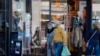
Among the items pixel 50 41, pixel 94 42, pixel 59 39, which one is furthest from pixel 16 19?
pixel 94 42

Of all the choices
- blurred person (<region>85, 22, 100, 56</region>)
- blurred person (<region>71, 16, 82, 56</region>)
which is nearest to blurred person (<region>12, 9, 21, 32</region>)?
blurred person (<region>71, 16, 82, 56</region>)

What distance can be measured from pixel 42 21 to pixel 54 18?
1.43 feet

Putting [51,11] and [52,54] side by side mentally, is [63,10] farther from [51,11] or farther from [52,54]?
[52,54]

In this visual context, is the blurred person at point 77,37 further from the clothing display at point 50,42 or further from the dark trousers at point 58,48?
the dark trousers at point 58,48

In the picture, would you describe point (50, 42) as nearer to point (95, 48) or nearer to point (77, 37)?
point (77, 37)

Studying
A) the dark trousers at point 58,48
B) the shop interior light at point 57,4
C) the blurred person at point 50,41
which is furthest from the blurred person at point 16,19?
the dark trousers at point 58,48

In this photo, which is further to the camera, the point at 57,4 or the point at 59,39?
the point at 57,4

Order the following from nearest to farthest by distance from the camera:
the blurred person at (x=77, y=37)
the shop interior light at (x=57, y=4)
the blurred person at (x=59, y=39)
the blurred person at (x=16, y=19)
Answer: the blurred person at (x=59, y=39)
the blurred person at (x=16, y=19)
the blurred person at (x=77, y=37)
the shop interior light at (x=57, y=4)

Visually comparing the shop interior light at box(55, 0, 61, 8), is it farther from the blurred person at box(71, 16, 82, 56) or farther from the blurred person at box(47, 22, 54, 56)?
the blurred person at box(47, 22, 54, 56)

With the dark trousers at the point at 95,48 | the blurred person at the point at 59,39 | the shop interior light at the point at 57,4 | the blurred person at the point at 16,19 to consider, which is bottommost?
the dark trousers at the point at 95,48

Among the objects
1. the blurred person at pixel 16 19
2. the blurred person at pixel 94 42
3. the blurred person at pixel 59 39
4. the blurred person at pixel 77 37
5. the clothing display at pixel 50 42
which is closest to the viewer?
the blurred person at pixel 59 39

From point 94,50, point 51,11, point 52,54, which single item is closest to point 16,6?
point 51,11

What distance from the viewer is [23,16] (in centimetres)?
1295

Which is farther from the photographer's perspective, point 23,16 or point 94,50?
point 23,16
